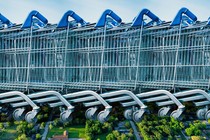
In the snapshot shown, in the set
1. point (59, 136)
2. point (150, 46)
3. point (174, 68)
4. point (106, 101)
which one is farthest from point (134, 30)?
point (59, 136)

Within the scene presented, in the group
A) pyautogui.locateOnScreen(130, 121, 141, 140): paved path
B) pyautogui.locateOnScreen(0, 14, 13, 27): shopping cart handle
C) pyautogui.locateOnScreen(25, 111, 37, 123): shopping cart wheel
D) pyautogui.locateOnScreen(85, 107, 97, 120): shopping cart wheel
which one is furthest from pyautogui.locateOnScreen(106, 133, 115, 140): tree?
pyautogui.locateOnScreen(0, 14, 13, 27): shopping cart handle

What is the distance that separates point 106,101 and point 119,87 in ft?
4.44

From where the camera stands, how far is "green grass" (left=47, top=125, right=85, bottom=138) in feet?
66.8

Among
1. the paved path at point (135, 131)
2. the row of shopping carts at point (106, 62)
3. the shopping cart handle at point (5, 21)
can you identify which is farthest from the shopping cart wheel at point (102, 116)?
the shopping cart handle at point (5, 21)

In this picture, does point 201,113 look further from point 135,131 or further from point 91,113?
point 91,113

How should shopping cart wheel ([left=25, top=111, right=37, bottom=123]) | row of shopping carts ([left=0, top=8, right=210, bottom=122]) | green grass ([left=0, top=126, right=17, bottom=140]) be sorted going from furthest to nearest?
shopping cart wheel ([left=25, top=111, right=37, bottom=123])
row of shopping carts ([left=0, top=8, right=210, bottom=122])
green grass ([left=0, top=126, right=17, bottom=140])

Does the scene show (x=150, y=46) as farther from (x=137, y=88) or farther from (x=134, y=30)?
(x=137, y=88)

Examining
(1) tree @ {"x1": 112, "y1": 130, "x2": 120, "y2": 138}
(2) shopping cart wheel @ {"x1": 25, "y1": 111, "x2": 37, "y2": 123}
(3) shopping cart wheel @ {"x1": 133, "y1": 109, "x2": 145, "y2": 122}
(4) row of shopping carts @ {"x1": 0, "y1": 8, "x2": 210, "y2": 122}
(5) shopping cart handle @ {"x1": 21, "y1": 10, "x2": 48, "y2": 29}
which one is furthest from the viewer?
(5) shopping cart handle @ {"x1": 21, "y1": 10, "x2": 48, "y2": 29}

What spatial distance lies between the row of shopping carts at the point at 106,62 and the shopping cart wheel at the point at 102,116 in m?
0.07

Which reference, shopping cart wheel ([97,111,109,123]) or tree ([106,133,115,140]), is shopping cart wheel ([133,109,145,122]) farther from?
tree ([106,133,115,140])

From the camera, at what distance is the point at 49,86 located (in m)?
23.6

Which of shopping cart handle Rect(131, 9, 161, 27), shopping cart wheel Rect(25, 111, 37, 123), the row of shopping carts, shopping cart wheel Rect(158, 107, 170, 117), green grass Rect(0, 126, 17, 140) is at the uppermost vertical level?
shopping cart handle Rect(131, 9, 161, 27)

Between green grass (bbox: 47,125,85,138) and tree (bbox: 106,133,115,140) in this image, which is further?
green grass (bbox: 47,125,85,138)

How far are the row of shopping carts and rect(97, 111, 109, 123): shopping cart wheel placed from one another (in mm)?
67
